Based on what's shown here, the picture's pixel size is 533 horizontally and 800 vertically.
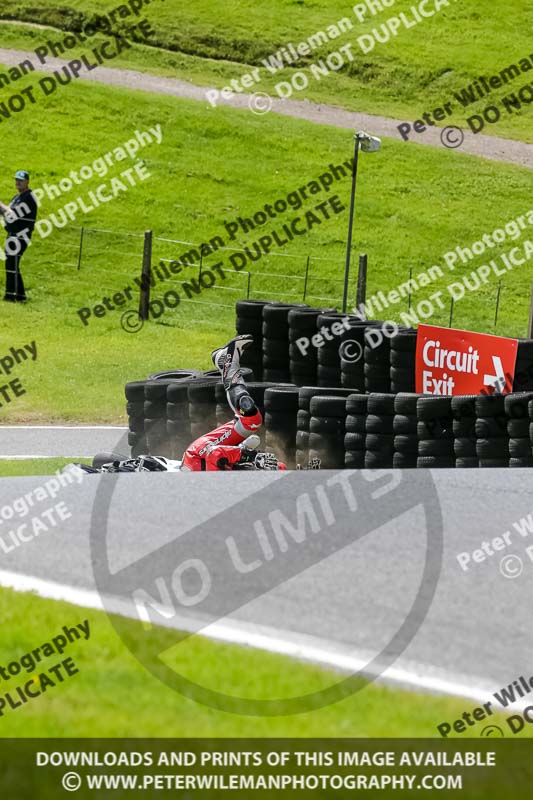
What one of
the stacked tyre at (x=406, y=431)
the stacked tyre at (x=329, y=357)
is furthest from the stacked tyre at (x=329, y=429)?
the stacked tyre at (x=329, y=357)

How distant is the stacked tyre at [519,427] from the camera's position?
10.4 metres

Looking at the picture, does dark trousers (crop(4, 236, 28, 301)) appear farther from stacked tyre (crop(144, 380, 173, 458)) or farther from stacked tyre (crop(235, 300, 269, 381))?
stacked tyre (crop(144, 380, 173, 458))

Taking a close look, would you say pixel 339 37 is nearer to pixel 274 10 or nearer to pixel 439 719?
pixel 274 10

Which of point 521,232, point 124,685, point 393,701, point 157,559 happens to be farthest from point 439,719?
point 521,232

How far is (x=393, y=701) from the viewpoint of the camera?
5.00m

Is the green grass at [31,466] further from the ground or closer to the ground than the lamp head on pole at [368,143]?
closer to the ground

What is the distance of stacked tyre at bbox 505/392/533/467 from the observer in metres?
10.4

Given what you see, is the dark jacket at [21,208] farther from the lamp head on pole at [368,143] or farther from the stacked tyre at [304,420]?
the stacked tyre at [304,420]

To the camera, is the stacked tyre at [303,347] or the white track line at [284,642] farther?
the stacked tyre at [303,347]

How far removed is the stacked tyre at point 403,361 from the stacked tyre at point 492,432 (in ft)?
10.6

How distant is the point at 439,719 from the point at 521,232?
31.8 meters

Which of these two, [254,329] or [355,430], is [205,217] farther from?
[355,430]

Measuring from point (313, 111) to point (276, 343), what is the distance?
27.7 meters

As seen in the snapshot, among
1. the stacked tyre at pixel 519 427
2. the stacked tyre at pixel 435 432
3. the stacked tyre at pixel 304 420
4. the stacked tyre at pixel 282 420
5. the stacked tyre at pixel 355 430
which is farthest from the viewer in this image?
the stacked tyre at pixel 282 420
